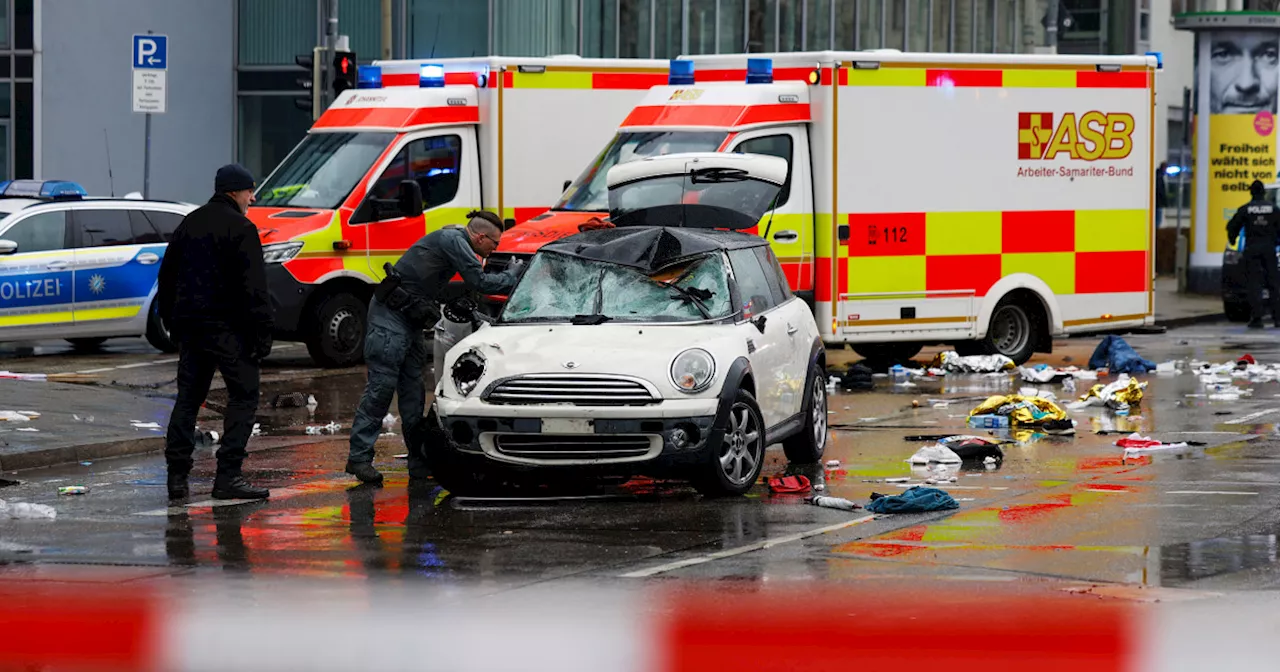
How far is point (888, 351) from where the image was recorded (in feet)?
67.1

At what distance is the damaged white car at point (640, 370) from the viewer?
10781mm

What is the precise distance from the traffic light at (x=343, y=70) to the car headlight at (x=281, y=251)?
213 inches

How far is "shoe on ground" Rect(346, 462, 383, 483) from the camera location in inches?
464

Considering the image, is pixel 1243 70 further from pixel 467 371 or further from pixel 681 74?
pixel 467 371

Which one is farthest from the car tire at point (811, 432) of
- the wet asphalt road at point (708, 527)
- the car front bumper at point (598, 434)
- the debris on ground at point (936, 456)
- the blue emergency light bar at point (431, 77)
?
the blue emergency light bar at point (431, 77)

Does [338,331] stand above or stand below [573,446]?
above

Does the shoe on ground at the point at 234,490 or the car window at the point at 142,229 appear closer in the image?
the shoe on ground at the point at 234,490

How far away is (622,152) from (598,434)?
311 inches

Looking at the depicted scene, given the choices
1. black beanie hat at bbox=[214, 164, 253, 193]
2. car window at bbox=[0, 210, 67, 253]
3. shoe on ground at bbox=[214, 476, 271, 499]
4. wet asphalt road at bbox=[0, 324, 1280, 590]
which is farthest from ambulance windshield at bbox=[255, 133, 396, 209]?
shoe on ground at bbox=[214, 476, 271, 499]

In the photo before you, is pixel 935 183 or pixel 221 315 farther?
pixel 935 183

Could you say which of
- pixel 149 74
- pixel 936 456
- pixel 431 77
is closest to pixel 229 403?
pixel 936 456

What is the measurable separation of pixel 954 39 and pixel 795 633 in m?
36.6

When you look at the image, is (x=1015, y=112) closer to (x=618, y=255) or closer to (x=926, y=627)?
(x=618, y=255)

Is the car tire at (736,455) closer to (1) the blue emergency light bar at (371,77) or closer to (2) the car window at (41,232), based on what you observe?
(1) the blue emergency light bar at (371,77)
